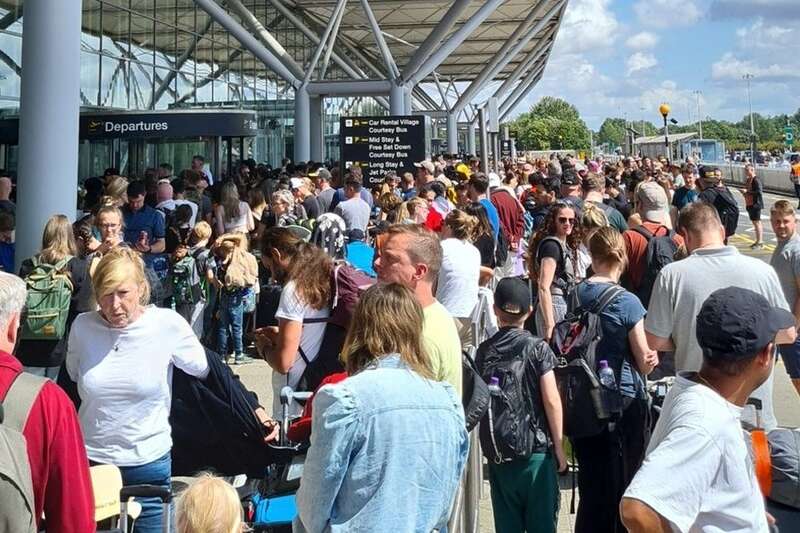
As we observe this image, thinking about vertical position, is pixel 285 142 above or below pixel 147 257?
above

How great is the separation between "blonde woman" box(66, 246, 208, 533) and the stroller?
18.9 inches

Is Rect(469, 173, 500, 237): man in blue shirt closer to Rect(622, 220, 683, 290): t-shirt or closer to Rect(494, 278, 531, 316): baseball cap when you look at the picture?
Rect(622, 220, 683, 290): t-shirt

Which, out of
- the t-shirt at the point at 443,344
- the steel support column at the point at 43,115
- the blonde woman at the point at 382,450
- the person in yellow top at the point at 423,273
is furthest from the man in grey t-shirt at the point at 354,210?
the blonde woman at the point at 382,450

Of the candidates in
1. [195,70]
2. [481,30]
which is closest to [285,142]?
[195,70]

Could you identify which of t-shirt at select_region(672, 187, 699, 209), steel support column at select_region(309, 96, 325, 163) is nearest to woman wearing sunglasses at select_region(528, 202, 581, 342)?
t-shirt at select_region(672, 187, 699, 209)

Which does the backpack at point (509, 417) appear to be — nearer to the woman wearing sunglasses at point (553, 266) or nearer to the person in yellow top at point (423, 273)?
the person in yellow top at point (423, 273)

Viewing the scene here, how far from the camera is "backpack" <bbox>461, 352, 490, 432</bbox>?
400cm

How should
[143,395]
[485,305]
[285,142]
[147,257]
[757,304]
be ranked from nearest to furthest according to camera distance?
[757,304], [143,395], [485,305], [147,257], [285,142]

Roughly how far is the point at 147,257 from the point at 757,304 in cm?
746

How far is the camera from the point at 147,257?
909cm

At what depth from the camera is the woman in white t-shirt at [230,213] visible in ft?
35.1

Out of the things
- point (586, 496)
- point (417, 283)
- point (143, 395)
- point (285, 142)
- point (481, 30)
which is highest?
point (481, 30)

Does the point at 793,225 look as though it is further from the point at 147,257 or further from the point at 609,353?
the point at 147,257

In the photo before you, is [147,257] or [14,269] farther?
[147,257]
